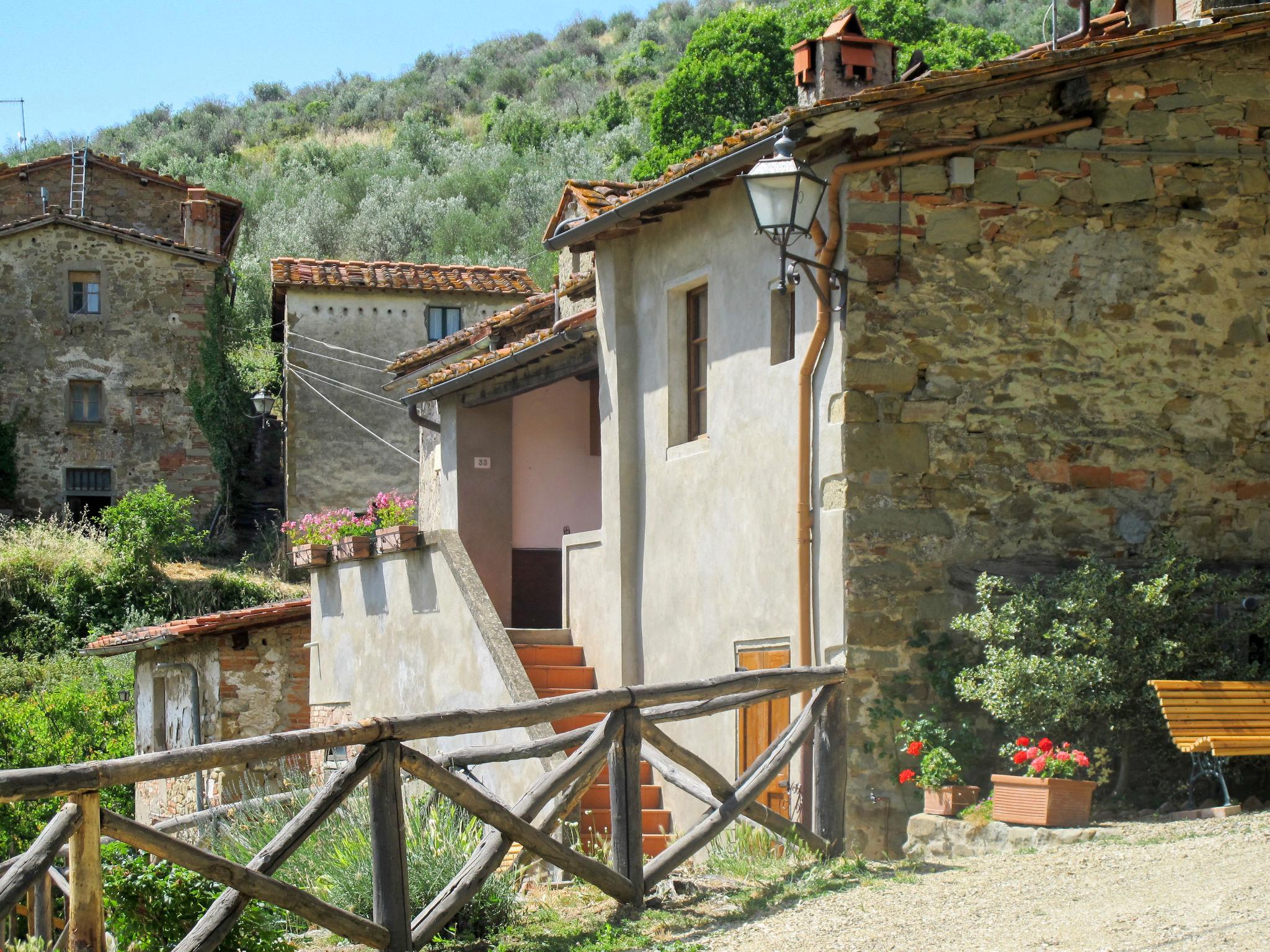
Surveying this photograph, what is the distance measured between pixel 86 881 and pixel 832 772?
444 cm

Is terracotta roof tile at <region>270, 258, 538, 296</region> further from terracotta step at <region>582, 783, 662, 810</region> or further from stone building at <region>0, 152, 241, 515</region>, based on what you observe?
terracotta step at <region>582, 783, 662, 810</region>

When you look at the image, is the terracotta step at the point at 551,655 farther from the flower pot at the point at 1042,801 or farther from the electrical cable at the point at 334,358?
the electrical cable at the point at 334,358

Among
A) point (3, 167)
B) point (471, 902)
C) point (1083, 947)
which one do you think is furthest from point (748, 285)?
point (3, 167)

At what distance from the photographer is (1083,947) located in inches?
222

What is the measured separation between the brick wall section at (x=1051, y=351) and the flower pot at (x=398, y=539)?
15.4ft

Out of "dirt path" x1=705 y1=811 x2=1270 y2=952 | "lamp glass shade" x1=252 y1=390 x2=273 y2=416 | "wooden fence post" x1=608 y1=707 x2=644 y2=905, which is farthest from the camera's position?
"lamp glass shade" x1=252 y1=390 x2=273 y2=416

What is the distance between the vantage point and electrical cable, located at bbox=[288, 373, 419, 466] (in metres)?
25.4

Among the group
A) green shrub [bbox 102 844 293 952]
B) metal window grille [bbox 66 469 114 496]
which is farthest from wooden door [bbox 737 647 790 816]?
metal window grille [bbox 66 469 114 496]

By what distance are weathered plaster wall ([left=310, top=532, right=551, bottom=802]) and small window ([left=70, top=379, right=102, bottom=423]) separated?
1467 cm

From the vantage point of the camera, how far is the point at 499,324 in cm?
1733

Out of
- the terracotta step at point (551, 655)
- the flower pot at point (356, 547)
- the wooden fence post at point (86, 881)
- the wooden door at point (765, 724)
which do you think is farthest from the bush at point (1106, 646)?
the flower pot at point (356, 547)

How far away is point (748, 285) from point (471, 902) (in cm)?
501

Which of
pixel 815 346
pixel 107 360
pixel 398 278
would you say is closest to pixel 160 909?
pixel 815 346

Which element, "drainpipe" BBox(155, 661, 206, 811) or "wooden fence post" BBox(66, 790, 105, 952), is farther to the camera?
"drainpipe" BBox(155, 661, 206, 811)
